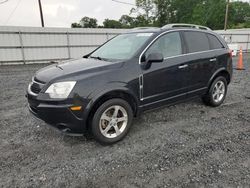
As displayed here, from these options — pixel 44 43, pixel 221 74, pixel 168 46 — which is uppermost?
pixel 44 43

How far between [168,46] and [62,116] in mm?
→ 2291

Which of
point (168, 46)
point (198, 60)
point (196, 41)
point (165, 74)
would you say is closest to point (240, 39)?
point (196, 41)

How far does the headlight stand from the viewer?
105 inches

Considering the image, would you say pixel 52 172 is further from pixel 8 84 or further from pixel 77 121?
pixel 8 84

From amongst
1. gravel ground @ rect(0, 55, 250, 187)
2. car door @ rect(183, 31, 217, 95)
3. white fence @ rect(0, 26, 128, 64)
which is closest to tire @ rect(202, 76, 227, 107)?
car door @ rect(183, 31, 217, 95)

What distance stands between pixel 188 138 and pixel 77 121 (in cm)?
186

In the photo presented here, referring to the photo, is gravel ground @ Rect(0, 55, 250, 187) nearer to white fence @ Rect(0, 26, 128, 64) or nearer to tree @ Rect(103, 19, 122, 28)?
white fence @ Rect(0, 26, 128, 64)

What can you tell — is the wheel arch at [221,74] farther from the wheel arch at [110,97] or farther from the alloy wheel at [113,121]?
the alloy wheel at [113,121]

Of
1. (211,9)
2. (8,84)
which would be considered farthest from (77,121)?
(211,9)

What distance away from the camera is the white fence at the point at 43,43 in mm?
12055

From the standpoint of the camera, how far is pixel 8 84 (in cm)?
716

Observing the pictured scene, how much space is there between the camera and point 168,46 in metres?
3.66

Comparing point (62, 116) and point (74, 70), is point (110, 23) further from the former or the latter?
point (62, 116)

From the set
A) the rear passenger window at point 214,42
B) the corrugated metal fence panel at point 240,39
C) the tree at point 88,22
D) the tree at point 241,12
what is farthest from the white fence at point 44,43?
the tree at point 88,22
